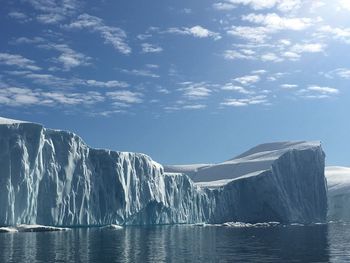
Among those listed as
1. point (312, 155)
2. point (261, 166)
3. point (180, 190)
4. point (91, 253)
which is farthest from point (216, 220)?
point (91, 253)

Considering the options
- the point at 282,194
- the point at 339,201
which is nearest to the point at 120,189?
the point at 282,194

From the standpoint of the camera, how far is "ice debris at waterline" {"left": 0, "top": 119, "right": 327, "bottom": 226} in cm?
7825

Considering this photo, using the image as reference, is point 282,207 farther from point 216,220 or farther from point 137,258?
point 137,258

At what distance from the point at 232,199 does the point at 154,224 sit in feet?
90.1

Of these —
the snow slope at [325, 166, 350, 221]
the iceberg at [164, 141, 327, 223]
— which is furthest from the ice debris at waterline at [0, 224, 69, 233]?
the snow slope at [325, 166, 350, 221]

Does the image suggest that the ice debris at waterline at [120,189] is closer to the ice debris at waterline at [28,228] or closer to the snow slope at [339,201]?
the ice debris at waterline at [28,228]

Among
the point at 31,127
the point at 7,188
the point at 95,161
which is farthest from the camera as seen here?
the point at 95,161

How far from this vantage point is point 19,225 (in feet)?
252

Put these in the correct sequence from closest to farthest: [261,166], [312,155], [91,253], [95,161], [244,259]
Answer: [244,259] → [91,253] → [95,161] → [312,155] → [261,166]

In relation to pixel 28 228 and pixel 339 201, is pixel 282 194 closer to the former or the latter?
pixel 339 201

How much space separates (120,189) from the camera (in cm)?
9794

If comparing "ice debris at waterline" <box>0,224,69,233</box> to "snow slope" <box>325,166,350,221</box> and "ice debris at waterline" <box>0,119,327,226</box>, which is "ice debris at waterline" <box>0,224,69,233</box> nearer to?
"ice debris at waterline" <box>0,119,327,226</box>

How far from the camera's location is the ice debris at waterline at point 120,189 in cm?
7825

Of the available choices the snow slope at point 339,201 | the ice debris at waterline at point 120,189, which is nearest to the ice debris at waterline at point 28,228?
the ice debris at waterline at point 120,189
